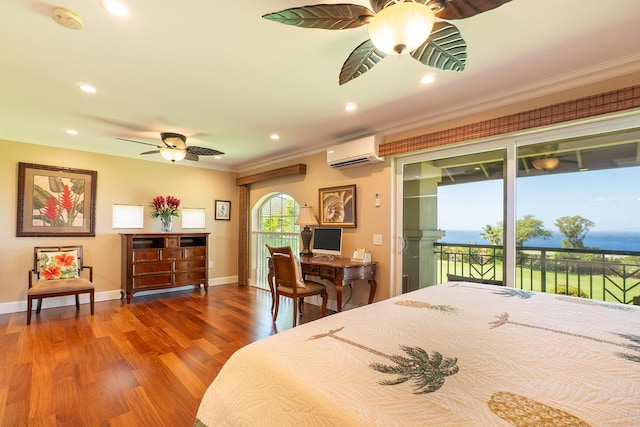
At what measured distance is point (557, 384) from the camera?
0.82 m

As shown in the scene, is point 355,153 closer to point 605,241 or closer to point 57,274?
point 605,241

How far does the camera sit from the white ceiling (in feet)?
5.55

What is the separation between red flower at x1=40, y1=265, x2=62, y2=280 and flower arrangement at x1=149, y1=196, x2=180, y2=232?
149 centimetres

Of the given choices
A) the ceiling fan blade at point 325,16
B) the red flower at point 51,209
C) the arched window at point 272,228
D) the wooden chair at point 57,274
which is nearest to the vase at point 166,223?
the wooden chair at point 57,274

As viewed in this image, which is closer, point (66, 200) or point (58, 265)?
point (58, 265)

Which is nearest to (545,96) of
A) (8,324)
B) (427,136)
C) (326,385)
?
(427,136)

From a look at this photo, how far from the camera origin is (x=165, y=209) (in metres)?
4.98

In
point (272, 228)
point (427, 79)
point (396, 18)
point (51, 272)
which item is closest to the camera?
point (396, 18)

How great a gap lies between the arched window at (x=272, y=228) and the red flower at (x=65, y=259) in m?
2.84

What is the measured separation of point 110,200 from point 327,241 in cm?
363

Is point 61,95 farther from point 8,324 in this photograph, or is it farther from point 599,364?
point 599,364

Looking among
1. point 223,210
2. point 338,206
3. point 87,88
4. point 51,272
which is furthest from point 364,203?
point 51,272

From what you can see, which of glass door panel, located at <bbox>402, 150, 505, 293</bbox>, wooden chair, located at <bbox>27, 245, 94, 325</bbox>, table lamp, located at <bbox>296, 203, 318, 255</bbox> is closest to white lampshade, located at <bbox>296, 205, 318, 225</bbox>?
table lamp, located at <bbox>296, 203, 318, 255</bbox>

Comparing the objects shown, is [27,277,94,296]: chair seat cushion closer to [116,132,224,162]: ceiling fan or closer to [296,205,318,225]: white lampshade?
[116,132,224,162]: ceiling fan
